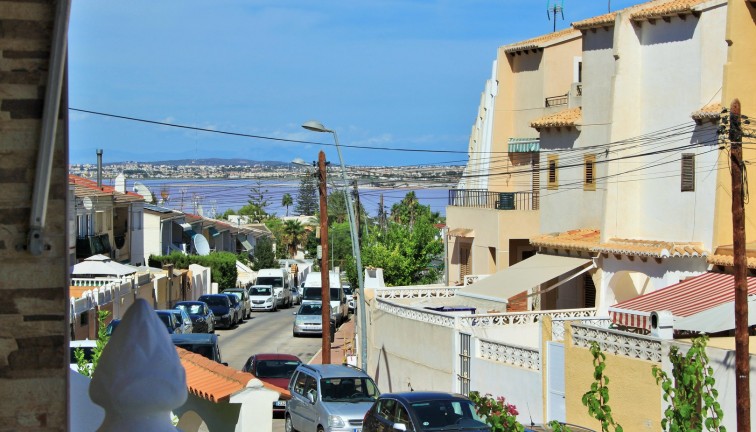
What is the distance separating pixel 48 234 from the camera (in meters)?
4.20

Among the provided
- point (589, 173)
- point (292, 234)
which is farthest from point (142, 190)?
point (589, 173)

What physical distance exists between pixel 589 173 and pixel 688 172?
225 inches

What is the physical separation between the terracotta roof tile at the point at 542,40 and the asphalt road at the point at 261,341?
572 inches

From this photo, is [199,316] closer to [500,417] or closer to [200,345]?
[200,345]

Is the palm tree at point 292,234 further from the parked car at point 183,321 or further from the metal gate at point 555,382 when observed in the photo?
the metal gate at point 555,382

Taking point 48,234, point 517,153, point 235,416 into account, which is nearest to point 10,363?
point 48,234

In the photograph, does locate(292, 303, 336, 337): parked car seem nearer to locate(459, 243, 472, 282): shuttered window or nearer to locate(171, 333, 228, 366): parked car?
locate(459, 243, 472, 282): shuttered window

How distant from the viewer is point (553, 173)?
34.7 metres

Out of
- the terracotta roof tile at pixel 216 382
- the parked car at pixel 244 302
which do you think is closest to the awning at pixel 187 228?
the parked car at pixel 244 302

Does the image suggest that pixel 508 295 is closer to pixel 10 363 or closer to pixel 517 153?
pixel 517 153

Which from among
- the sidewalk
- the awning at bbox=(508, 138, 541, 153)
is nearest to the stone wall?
the sidewalk

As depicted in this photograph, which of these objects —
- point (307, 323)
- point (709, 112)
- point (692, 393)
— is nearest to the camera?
point (692, 393)

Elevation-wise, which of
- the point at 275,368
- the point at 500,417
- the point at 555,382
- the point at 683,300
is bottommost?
the point at 275,368

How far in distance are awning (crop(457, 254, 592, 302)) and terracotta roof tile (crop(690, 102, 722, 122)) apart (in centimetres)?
614
